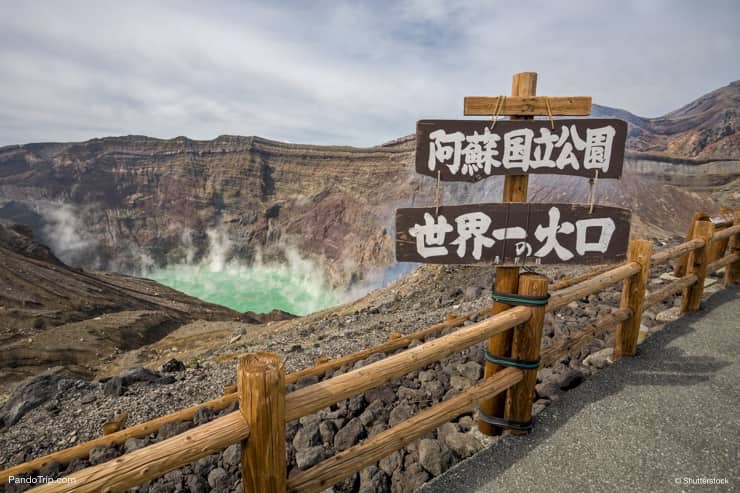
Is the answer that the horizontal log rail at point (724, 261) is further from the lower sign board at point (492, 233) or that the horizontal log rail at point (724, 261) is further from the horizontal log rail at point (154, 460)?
the horizontal log rail at point (154, 460)

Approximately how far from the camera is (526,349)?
9.93 ft

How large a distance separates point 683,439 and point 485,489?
172 centimetres

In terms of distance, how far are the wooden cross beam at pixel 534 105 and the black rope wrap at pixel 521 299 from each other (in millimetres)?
1402

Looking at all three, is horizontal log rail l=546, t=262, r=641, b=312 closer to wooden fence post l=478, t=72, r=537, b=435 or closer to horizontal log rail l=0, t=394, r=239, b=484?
wooden fence post l=478, t=72, r=537, b=435

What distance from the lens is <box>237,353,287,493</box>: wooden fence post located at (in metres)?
1.69

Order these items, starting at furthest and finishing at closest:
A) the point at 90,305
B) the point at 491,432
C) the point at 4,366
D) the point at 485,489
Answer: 1. the point at 90,305
2. the point at 4,366
3. the point at 491,432
4. the point at 485,489

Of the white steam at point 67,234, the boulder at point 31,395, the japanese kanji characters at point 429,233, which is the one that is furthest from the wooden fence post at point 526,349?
the white steam at point 67,234

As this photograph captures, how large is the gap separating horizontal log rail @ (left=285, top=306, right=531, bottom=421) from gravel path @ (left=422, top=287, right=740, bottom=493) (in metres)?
0.93

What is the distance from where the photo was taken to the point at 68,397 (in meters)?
6.43

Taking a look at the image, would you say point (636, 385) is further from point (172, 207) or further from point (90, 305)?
point (172, 207)

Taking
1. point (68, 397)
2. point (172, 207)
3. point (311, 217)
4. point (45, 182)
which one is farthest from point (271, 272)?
point (68, 397)

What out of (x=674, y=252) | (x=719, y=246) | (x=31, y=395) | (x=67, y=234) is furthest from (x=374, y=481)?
(x=67, y=234)

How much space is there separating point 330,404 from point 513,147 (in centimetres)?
223

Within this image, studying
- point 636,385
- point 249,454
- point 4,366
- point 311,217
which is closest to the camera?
point 249,454
